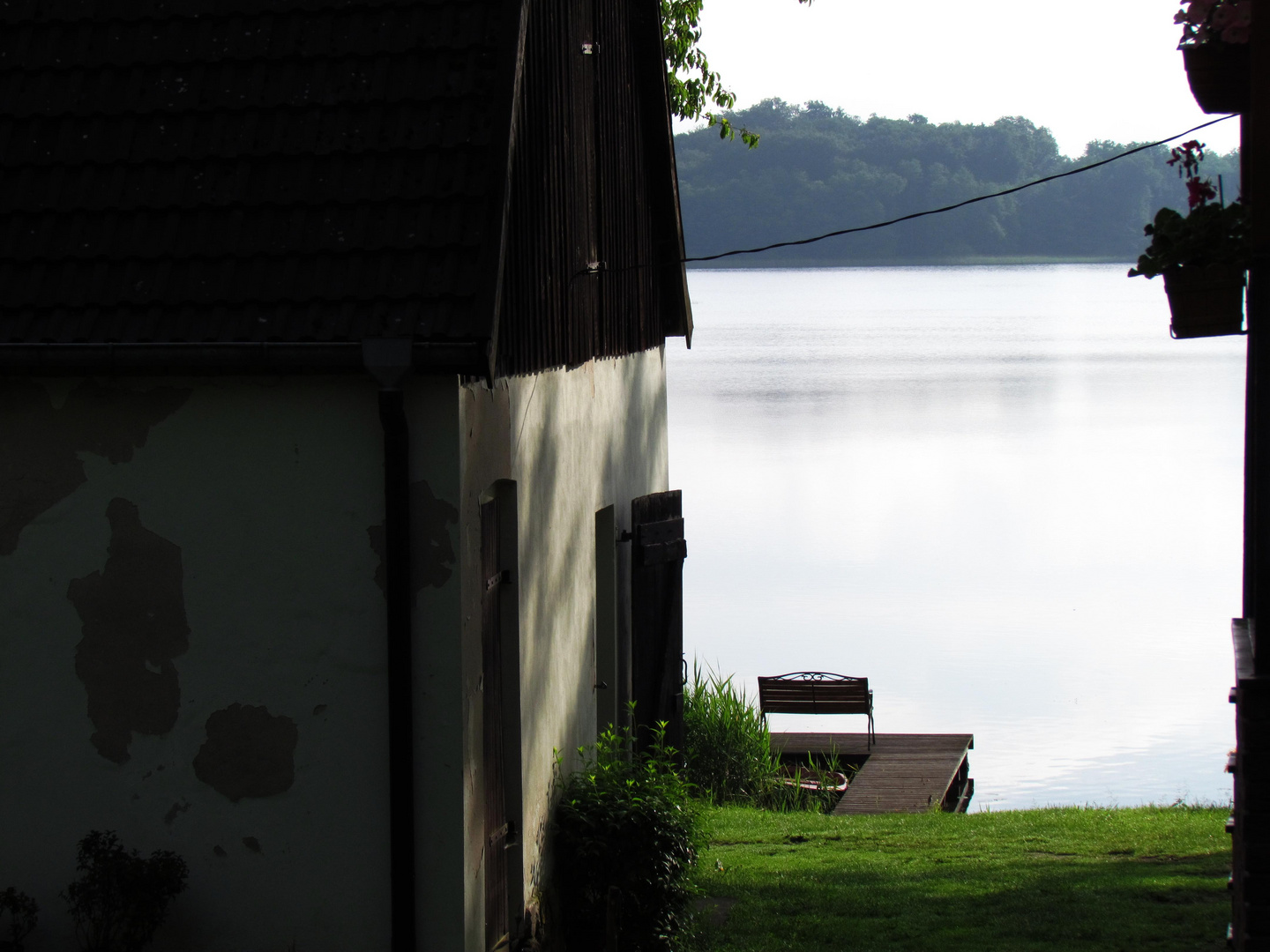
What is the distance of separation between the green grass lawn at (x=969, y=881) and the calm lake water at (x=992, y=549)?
5257mm

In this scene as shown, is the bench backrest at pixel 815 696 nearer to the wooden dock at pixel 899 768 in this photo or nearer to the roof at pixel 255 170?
the wooden dock at pixel 899 768

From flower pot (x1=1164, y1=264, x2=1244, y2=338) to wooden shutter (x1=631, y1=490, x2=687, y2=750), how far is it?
17.4 feet

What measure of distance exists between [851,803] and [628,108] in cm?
748

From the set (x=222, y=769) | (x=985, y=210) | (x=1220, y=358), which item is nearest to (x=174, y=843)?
(x=222, y=769)

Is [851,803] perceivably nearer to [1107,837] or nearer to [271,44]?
[1107,837]

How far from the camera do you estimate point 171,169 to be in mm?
7109

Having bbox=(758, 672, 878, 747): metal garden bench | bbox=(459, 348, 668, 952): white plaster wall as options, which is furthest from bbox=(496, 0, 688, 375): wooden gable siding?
bbox=(758, 672, 878, 747): metal garden bench

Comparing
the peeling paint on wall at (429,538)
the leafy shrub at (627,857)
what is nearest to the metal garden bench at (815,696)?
the leafy shrub at (627,857)

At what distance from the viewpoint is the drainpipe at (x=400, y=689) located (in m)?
6.66

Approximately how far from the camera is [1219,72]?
6801 millimetres

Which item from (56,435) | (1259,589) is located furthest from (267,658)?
(1259,589)

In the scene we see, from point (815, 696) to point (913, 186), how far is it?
10256 cm

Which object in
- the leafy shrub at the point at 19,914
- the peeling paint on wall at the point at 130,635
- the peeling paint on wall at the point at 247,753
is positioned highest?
the peeling paint on wall at the point at 130,635

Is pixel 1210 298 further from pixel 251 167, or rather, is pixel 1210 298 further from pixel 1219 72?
pixel 251 167
